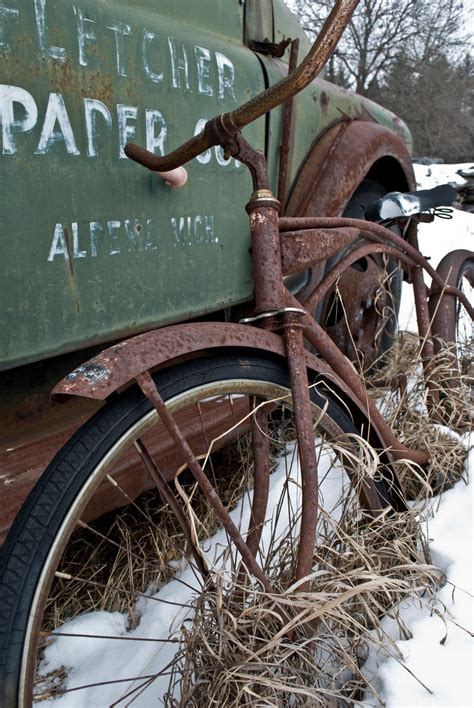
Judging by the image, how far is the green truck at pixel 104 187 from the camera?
1124 mm

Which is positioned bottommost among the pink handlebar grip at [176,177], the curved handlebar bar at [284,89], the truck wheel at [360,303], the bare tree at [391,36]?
the truck wheel at [360,303]

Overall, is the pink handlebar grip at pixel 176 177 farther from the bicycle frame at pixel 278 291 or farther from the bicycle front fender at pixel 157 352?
the bicycle front fender at pixel 157 352

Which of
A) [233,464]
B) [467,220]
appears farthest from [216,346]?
[467,220]

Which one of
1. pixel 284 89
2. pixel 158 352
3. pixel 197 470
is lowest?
pixel 197 470

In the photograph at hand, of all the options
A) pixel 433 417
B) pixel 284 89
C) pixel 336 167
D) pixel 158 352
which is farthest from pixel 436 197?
pixel 158 352

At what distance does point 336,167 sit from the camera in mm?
1956

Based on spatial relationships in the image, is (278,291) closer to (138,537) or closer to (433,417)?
(138,537)

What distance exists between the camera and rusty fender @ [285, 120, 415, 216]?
1.91 metres

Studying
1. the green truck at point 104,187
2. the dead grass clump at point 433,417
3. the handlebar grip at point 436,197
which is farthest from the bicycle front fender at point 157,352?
the handlebar grip at point 436,197

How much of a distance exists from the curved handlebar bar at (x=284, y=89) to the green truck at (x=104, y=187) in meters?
0.19

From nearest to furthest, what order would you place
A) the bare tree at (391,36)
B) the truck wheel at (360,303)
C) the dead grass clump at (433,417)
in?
the dead grass clump at (433,417), the truck wheel at (360,303), the bare tree at (391,36)

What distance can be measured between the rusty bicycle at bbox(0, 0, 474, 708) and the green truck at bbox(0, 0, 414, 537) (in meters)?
0.14

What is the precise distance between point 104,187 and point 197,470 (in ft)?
2.03

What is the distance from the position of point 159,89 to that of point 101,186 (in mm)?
280
